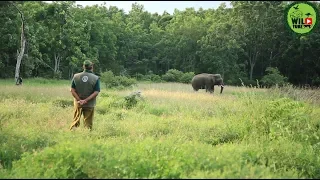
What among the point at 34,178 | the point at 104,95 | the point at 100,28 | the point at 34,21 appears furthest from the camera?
the point at 100,28

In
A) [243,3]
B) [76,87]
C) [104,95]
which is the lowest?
[104,95]

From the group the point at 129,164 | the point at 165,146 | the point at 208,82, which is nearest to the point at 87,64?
the point at 165,146

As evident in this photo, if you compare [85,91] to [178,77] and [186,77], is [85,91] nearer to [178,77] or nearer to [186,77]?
[186,77]

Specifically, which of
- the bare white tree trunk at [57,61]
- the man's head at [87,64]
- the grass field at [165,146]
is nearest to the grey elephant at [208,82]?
the grass field at [165,146]

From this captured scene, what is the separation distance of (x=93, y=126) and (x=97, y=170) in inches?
173

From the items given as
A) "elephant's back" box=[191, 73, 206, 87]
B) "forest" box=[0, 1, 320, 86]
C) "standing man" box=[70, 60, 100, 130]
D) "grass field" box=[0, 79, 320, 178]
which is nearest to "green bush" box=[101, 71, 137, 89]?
"elephant's back" box=[191, 73, 206, 87]

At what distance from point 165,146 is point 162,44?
47.3m

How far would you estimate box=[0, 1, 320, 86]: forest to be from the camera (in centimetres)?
3647

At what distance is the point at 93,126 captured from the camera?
951 cm

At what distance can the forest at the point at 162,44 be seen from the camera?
36.5 meters

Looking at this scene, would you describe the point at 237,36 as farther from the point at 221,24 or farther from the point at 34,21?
the point at 34,21

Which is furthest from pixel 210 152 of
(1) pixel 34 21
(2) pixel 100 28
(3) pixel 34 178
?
(2) pixel 100 28

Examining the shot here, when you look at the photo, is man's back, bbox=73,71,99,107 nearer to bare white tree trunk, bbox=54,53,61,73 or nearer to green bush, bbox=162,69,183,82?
bare white tree trunk, bbox=54,53,61,73

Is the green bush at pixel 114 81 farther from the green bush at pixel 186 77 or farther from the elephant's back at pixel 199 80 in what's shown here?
the green bush at pixel 186 77
